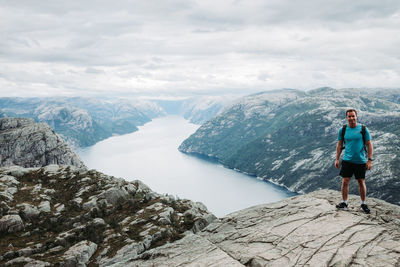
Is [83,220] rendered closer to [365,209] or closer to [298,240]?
[298,240]

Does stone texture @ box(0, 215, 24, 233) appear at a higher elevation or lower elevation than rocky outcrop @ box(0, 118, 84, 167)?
higher

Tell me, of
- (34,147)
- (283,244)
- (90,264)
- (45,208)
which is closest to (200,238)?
(283,244)

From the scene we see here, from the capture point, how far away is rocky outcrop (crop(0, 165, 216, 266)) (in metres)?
18.9

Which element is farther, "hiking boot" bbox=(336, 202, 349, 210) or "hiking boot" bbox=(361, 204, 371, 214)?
"hiking boot" bbox=(336, 202, 349, 210)

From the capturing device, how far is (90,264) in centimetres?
1814

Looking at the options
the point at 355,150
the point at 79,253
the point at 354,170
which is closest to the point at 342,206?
the point at 354,170

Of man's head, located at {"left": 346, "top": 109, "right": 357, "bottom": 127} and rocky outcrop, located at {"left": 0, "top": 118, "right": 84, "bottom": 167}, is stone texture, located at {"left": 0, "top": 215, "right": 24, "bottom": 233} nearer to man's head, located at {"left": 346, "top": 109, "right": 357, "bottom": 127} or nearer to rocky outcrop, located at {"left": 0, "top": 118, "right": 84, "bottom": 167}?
man's head, located at {"left": 346, "top": 109, "right": 357, "bottom": 127}

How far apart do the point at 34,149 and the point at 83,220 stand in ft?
247

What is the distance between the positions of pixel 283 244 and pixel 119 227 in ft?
48.5

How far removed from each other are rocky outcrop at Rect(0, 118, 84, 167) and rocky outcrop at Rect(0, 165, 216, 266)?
5151 centimetres

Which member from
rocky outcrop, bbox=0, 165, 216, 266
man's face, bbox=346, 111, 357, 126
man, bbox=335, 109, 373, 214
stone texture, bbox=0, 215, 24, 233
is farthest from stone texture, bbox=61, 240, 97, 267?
man's face, bbox=346, 111, 357, 126

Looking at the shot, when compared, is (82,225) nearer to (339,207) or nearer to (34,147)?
(339,207)

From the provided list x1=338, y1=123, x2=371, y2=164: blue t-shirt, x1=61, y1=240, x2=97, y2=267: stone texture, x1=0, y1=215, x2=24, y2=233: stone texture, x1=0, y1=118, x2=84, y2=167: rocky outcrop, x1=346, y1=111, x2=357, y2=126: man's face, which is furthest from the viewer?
x1=0, y1=118, x2=84, y2=167: rocky outcrop

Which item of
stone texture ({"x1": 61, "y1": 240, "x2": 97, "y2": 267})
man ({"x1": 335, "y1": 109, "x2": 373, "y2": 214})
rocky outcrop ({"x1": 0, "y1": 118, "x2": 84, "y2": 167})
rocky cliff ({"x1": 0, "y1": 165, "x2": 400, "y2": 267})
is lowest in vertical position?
rocky outcrop ({"x1": 0, "y1": 118, "x2": 84, "y2": 167})
